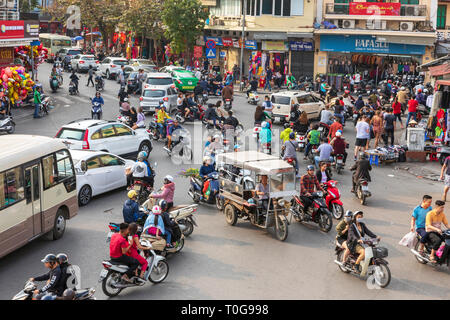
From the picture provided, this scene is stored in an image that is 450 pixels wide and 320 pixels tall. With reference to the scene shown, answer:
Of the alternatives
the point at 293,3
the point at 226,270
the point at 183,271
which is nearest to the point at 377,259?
the point at 226,270

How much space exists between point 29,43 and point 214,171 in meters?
23.4

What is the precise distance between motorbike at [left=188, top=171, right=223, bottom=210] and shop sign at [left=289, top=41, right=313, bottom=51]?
29259 mm

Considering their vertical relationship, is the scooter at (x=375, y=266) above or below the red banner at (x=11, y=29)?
below

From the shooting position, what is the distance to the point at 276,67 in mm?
45906

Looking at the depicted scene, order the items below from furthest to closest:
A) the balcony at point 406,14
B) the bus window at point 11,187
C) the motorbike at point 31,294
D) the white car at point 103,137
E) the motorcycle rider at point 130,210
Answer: the balcony at point 406,14 → the white car at point 103,137 → the motorcycle rider at point 130,210 → the bus window at point 11,187 → the motorbike at point 31,294

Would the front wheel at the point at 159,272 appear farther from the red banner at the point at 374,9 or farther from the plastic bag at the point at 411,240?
the red banner at the point at 374,9

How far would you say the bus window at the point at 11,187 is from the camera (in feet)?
37.8

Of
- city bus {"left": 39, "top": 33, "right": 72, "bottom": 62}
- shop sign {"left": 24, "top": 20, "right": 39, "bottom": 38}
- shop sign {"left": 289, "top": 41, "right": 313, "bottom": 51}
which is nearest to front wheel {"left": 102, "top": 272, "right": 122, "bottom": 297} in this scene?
shop sign {"left": 24, "top": 20, "right": 39, "bottom": 38}

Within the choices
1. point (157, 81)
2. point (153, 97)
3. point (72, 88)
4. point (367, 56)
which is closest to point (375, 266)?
point (153, 97)

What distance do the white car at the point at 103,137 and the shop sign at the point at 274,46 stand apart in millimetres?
25506

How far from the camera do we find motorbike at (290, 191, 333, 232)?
47.2 ft

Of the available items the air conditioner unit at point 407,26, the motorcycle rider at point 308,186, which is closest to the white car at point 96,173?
the motorcycle rider at point 308,186

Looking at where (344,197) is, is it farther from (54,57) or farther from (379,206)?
(54,57)

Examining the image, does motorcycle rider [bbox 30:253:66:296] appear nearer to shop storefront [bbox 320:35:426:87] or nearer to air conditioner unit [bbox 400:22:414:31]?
shop storefront [bbox 320:35:426:87]
